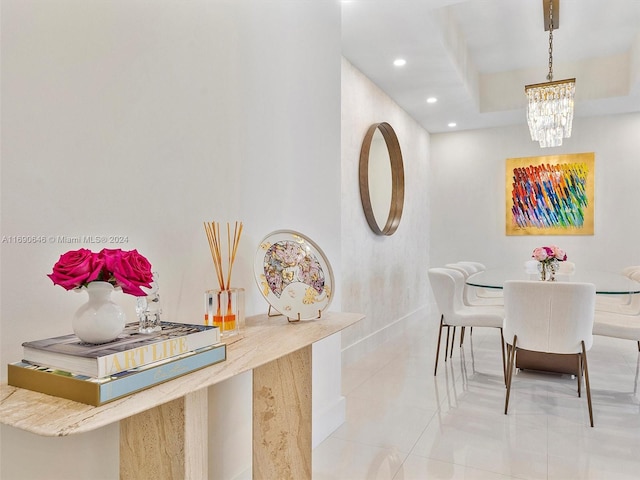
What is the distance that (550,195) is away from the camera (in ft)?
18.2

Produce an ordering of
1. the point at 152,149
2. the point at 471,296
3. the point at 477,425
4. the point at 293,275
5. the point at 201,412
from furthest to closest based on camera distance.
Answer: the point at 471,296, the point at 477,425, the point at 293,275, the point at 152,149, the point at 201,412

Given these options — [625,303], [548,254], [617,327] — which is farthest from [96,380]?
[625,303]

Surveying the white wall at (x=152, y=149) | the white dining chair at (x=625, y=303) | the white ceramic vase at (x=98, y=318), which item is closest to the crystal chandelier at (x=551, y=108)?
the white dining chair at (x=625, y=303)

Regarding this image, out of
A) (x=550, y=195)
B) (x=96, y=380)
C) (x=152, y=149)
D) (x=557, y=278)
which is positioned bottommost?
(x=557, y=278)

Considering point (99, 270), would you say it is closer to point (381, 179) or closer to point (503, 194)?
point (381, 179)

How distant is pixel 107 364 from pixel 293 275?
2.82ft

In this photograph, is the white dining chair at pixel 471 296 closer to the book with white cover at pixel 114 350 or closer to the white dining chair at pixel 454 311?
the white dining chair at pixel 454 311

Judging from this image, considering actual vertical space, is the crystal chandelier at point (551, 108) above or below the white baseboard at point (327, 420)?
above

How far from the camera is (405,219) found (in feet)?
17.1

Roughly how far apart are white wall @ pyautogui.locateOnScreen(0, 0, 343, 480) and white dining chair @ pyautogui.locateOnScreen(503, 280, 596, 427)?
1.23 m

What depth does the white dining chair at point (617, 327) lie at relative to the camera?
9.14 feet

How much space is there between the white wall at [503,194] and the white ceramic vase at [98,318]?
5705mm

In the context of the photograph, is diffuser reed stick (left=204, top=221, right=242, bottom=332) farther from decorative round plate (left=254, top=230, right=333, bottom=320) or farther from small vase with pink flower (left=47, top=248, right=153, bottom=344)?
small vase with pink flower (left=47, top=248, right=153, bottom=344)

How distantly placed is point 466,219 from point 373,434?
4.38 m
